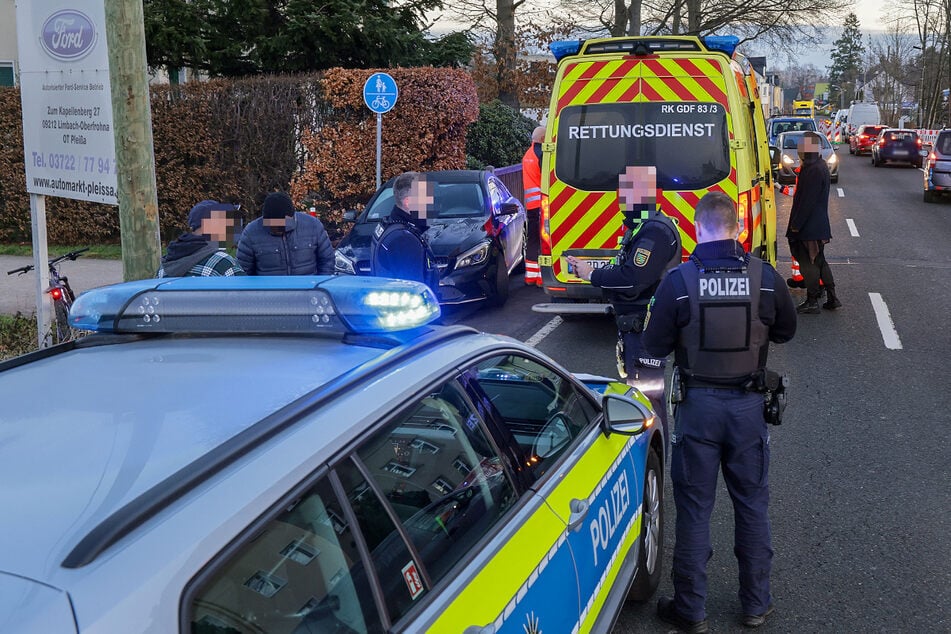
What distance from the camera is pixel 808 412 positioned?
22.4 feet

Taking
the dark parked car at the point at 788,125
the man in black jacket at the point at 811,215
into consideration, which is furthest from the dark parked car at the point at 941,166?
the man in black jacket at the point at 811,215

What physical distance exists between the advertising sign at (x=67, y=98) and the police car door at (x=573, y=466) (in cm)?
396

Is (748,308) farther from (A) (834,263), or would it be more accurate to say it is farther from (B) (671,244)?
(A) (834,263)

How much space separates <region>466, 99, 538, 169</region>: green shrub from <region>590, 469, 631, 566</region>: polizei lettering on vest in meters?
16.4

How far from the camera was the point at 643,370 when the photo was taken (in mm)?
5352

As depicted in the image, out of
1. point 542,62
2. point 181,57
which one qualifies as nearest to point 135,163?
point 181,57

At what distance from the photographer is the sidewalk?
11070mm

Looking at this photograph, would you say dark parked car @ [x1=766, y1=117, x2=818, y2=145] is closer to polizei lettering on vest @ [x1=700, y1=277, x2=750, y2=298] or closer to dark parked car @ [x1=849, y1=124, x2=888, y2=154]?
dark parked car @ [x1=849, y1=124, x2=888, y2=154]

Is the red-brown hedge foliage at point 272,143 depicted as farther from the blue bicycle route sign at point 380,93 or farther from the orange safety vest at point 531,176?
the orange safety vest at point 531,176

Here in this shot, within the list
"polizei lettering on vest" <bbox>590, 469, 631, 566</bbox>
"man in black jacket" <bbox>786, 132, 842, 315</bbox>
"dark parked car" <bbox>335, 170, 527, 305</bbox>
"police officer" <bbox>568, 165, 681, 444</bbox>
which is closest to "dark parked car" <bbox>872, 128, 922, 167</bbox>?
"dark parked car" <bbox>335, 170, 527, 305</bbox>

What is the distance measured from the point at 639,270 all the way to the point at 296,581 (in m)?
3.68

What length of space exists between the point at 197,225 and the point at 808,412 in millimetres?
4469

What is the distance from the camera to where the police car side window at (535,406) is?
9.76 feet

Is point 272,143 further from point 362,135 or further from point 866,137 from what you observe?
point 866,137
